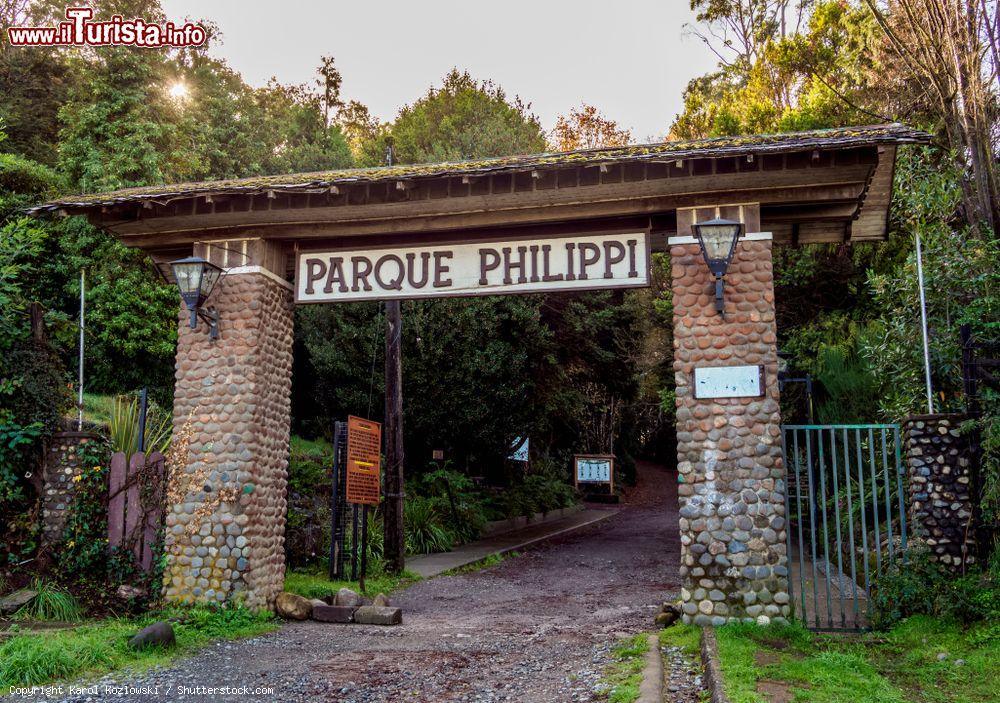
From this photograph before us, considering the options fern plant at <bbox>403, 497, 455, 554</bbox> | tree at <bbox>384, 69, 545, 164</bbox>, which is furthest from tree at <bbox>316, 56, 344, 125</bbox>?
fern plant at <bbox>403, 497, 455, 554</bbox>

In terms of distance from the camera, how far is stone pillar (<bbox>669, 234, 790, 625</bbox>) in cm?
705

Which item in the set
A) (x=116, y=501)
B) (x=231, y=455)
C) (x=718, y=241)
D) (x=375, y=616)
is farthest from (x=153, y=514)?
(x=718, y=241)

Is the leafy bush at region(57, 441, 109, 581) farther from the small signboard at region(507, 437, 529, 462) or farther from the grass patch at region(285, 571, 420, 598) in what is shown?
the small signboard at region(507, 437, 529, 462)

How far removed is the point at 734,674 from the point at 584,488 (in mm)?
23568

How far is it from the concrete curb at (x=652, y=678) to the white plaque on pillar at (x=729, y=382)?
2239 mm

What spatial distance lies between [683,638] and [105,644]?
179 inches

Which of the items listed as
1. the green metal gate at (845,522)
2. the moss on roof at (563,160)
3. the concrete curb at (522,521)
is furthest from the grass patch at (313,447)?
the green metal gate at (845,522)

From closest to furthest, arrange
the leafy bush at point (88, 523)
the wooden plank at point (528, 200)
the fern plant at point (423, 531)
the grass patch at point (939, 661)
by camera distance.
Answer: the grass patch at point (939, 661)
the wooden plank at point (528, 200)
the leafy bush at point (88, 523)
the fern plant at point (423, 531)

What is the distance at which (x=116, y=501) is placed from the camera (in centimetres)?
848

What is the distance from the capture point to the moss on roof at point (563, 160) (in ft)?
22.7

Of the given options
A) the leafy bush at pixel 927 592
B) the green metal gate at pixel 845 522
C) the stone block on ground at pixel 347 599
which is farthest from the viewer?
the stone block on ground at pixel 347 599

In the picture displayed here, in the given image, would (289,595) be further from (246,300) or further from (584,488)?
(584,488)

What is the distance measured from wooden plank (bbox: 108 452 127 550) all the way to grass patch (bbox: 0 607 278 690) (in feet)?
3.15

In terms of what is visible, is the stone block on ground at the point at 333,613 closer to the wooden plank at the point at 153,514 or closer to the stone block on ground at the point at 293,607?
the stone block on ground at the point at 293,607
